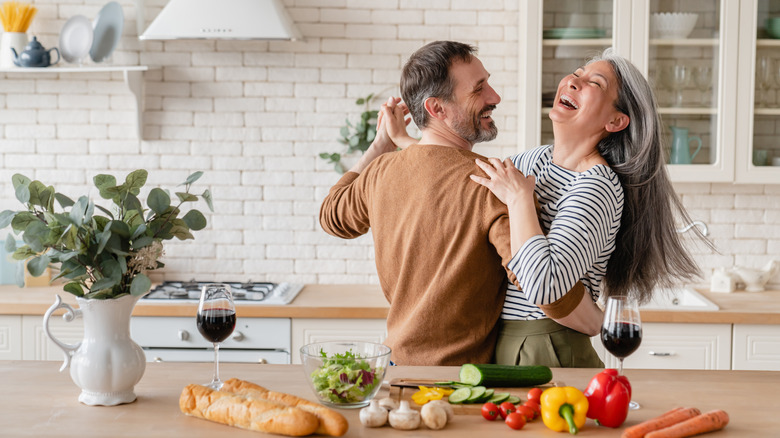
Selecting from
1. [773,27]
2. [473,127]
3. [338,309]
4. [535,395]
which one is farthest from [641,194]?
[773,27]

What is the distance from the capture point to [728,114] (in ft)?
11.4

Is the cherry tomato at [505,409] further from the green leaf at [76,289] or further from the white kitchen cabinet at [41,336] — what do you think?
the white kitchen cabinet at [41,336]

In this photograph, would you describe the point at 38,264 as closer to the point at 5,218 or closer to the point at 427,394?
the point at 5,218

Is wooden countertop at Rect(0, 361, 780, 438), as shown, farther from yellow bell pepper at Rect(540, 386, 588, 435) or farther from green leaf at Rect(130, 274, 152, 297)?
green leaf at Rect(130, 274, 152, 297)

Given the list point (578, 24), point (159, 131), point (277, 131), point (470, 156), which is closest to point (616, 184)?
point (470, 156)

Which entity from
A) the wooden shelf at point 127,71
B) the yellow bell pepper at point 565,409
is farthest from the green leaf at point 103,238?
the wooden shelf at point 127,71

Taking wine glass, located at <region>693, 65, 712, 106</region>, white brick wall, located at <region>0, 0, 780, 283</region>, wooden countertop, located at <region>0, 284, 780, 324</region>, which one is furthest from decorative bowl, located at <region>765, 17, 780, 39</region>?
wooden countertop, located at <region>0, 284, 780, 324</region>

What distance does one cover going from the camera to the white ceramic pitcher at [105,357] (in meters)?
1.67

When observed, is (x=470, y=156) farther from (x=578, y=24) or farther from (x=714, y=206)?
(x=714, y=206)

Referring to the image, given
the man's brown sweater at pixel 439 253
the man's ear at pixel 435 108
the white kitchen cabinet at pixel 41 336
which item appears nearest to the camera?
the man's brown sweater at pixel 439 253

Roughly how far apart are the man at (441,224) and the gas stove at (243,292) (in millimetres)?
1320

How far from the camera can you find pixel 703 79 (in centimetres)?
351

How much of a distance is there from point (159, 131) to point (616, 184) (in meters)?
2.51

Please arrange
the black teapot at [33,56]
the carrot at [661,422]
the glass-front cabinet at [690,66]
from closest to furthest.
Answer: the carrot at [661,422], the glass-front cabinet at [690,66], the black teapot at [33,56]
